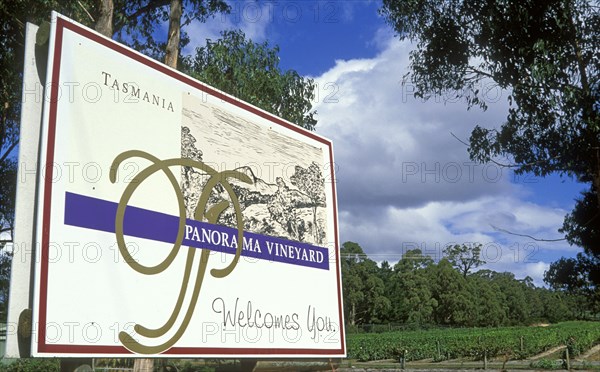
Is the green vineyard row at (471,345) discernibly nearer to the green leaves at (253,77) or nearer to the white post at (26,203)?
the green leaves at (253,77)

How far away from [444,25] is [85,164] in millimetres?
13177

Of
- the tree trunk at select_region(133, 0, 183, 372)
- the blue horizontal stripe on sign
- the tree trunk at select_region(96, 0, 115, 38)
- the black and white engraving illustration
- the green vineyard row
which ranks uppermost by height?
the tree trunk at select_region(133, 0, 183, 372)

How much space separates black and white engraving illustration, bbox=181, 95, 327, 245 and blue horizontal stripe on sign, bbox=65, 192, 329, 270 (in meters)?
0.11

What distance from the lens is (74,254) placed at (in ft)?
13.7

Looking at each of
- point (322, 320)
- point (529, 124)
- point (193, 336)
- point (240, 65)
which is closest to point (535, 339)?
point (529, 124)

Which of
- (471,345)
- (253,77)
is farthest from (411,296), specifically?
(253,77)

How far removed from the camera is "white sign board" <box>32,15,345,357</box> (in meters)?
4.16

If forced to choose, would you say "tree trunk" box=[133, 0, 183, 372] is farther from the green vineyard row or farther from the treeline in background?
the treeline in background

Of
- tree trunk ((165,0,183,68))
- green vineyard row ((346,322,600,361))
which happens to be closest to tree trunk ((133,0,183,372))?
tree trunk ((165,0,183,68))

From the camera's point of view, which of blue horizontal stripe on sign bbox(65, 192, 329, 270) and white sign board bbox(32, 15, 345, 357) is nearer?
white sign board bbox(32, 15, 345, 357)

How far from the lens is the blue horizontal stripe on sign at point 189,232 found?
429 cm

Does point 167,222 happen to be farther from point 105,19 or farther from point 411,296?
point 411,296

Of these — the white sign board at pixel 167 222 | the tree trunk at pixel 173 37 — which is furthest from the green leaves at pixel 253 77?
the white sign board at pixel 167 222

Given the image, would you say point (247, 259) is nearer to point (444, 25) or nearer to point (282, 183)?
point (282, 183)
